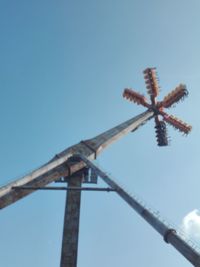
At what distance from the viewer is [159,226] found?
49.0 feet

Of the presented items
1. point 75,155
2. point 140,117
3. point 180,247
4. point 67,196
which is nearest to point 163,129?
point 140,117

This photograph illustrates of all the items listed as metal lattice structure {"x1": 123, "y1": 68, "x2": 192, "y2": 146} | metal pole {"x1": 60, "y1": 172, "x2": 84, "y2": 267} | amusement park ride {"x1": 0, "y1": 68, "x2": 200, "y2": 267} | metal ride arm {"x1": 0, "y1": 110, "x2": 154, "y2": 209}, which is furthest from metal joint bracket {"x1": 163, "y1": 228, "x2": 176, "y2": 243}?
metal lattice structure {"x1": 123, "y1": 68, "x2": 192, "y2": 146}

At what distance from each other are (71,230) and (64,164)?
4363mm

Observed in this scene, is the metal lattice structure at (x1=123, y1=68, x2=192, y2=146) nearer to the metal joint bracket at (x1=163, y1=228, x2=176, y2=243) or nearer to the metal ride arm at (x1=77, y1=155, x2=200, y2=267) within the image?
the metal ride arm at (x1=77, y1=155, x2=200, y2=267)

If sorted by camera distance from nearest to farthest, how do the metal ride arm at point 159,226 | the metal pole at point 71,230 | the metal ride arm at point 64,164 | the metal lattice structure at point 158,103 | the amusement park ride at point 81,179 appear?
the metal ride arm at point 159,226 → the amusement park ride at point 81,179 → the metal ride arm at point 64,164 → the metal pole at point 71,230 → the metal lattice structure at point 158,103

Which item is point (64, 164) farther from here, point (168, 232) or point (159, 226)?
point (168, 232)

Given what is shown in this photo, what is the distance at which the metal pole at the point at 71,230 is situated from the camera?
19688 mm

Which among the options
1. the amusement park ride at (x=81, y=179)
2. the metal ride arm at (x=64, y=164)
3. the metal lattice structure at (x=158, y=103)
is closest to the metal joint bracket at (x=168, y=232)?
the amusement park ride at (x=81, y=179)

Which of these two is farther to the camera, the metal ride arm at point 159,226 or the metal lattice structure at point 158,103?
the metal lattice structure at point 158,103

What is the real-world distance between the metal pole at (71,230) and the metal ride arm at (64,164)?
169 centimetres

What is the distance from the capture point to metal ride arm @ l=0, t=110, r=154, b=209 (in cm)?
1956

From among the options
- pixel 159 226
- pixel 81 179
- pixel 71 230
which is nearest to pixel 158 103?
pixel 81 179

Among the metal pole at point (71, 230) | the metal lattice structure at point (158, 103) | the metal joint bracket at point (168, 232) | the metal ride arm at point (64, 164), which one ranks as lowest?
the metal joint bracket at point (168, 232)

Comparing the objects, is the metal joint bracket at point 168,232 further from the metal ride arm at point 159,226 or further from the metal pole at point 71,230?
the metal pole at point 71,230
